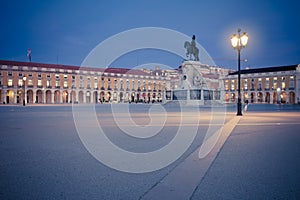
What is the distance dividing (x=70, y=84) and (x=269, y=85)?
197ft

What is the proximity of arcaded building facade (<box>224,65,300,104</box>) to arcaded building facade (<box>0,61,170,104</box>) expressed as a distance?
81.5 ft

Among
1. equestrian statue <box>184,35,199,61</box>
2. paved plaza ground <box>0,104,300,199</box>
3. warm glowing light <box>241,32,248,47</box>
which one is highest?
equestrian statue <box>184,35,199,61</box>

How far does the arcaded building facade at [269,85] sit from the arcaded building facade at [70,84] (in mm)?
24827

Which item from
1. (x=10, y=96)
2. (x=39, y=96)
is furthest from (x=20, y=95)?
(x=39, y=96)

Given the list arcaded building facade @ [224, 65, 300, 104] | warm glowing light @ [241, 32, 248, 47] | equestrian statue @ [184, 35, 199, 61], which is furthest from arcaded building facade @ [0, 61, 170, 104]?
warm glowing light @ [241, 32, 248, 47]

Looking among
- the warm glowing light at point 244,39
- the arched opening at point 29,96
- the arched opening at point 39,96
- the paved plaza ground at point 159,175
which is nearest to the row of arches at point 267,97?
the arched opening at point 39,96

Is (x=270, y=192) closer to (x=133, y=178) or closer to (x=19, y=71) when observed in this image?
(x=133, y=178)

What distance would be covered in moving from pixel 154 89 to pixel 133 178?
3438 inches

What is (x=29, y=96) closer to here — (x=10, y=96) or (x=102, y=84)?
(x=10, y=96)

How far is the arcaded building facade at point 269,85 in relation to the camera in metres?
73.1

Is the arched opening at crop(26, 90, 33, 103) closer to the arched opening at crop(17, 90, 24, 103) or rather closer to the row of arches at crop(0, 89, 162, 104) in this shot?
the row of arches at crop(0, 89, 162, 104)

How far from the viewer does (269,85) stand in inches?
3078

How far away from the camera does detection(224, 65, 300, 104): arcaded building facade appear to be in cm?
7306

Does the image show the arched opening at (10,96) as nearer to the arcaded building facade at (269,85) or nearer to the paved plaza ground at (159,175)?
the arcaded building facade at (269,85)
